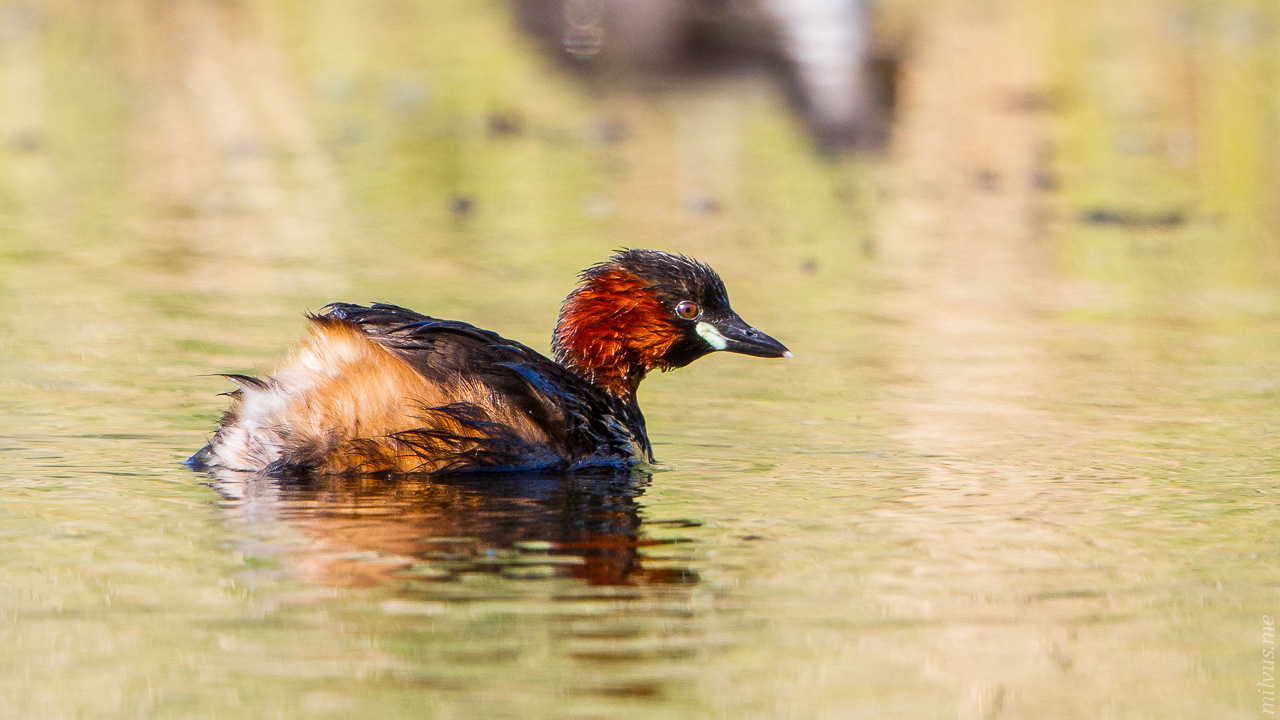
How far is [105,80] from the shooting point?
2061 centimetres

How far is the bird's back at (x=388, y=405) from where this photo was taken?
714cm

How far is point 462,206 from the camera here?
15.0 metres

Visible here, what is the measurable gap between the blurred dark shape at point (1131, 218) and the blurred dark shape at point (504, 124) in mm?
5843

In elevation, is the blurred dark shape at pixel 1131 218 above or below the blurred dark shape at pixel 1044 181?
below

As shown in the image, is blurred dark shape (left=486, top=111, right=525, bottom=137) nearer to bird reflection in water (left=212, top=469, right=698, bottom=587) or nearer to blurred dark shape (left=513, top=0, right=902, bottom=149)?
blurred dark shape (left=513, top=0, right=902, bottom=149)

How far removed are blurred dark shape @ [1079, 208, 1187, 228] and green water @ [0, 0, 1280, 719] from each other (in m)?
0.06

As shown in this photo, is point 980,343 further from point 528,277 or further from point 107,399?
point 107,399

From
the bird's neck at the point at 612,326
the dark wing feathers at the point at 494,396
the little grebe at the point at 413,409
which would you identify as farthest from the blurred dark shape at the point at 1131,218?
the dark wing feathers at the point at 494,396

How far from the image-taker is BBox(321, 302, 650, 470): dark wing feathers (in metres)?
7.25

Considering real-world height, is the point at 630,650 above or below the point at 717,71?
below

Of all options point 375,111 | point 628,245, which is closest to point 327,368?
point 628,245

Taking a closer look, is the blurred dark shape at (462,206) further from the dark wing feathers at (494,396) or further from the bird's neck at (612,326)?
the dark wing feathers at (494,396)

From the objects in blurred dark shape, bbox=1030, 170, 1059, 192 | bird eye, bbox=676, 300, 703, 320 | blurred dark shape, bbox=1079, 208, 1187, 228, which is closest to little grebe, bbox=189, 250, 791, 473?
bird eye, bbox=676, 300, 703, 320

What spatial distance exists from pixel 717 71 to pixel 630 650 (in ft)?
60.8
